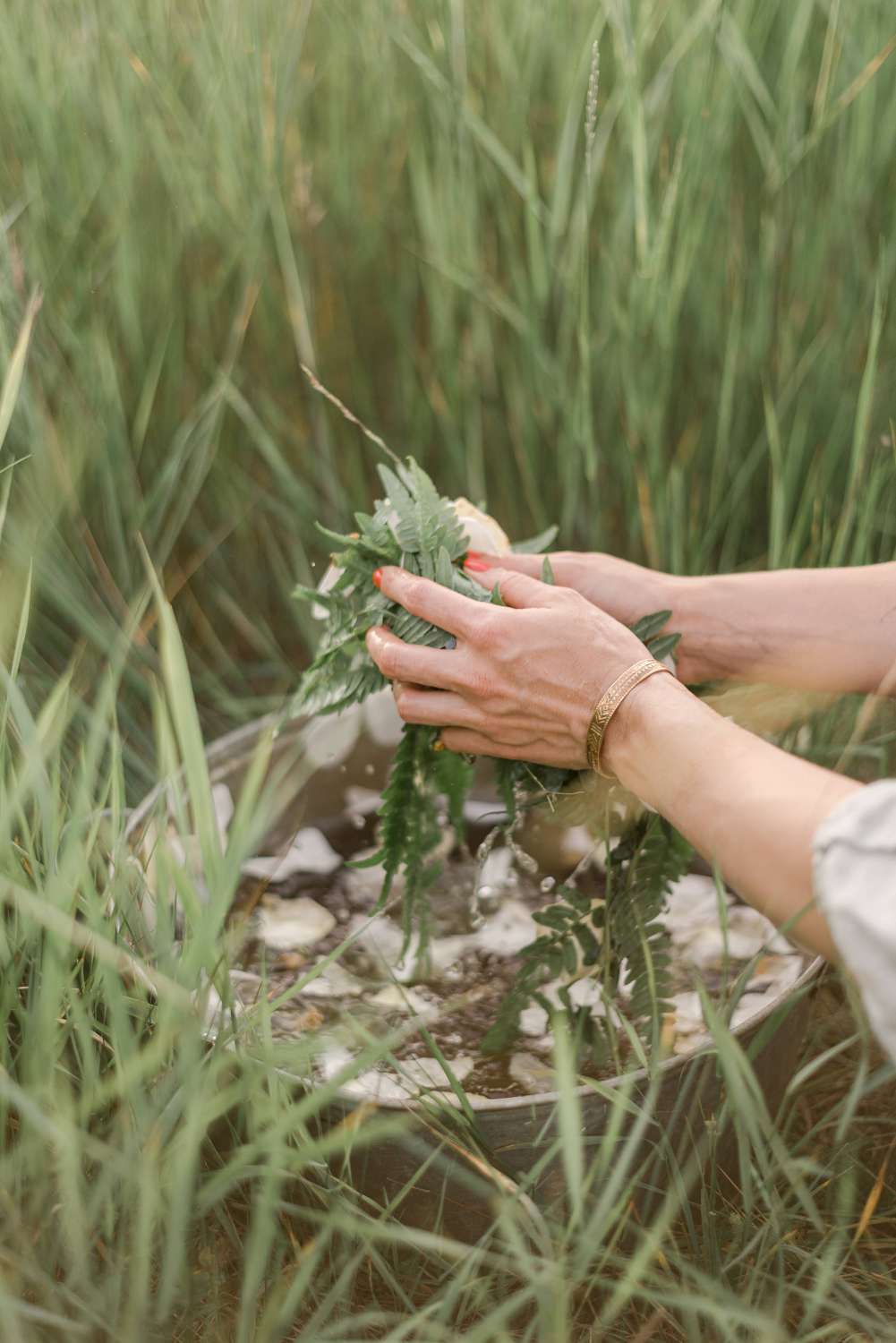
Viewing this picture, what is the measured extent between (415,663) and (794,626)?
0.34m

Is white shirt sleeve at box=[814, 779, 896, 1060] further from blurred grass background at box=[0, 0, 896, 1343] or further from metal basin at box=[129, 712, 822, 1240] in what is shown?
blurred grass background at box=[0, 0, 896, 1343]

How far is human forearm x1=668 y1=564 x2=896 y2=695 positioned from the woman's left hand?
0.18 m

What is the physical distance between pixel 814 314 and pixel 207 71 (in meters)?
0.73

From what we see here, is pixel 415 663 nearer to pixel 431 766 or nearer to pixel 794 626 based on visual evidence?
pixel 431 766

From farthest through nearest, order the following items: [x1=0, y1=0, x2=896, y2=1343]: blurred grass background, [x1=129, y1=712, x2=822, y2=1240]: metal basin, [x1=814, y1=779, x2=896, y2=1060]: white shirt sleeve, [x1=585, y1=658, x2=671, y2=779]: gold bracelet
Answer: [x1=0, y1=0, x2=896, y2=1343]: blurred grass background < [x1=585, y1=658, x2=671, y2=779]: gold bracelet < [x1=129, y1=712, x2=822, y2=1240]: metal basin < [x1=814, y1=779, x2=896, y2=1060]: white shirt sleeve

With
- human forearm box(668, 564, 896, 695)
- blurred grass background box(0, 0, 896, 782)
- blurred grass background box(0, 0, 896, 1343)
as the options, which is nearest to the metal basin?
blurred grass background box(0, 0, 896, 1343)

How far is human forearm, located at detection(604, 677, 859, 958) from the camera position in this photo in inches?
24.5

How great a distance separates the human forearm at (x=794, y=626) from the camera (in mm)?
969

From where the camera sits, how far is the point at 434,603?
884 millimetres

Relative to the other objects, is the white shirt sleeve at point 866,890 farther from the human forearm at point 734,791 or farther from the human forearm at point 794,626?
the human forearm at point 794,626

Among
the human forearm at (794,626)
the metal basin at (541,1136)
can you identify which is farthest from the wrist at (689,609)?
the metal basin at (541,1136)

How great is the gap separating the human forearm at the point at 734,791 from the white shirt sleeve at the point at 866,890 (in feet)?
0.09

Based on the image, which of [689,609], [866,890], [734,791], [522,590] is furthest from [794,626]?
[866,890]

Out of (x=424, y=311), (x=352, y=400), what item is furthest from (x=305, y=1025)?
(x=424, y=311)
